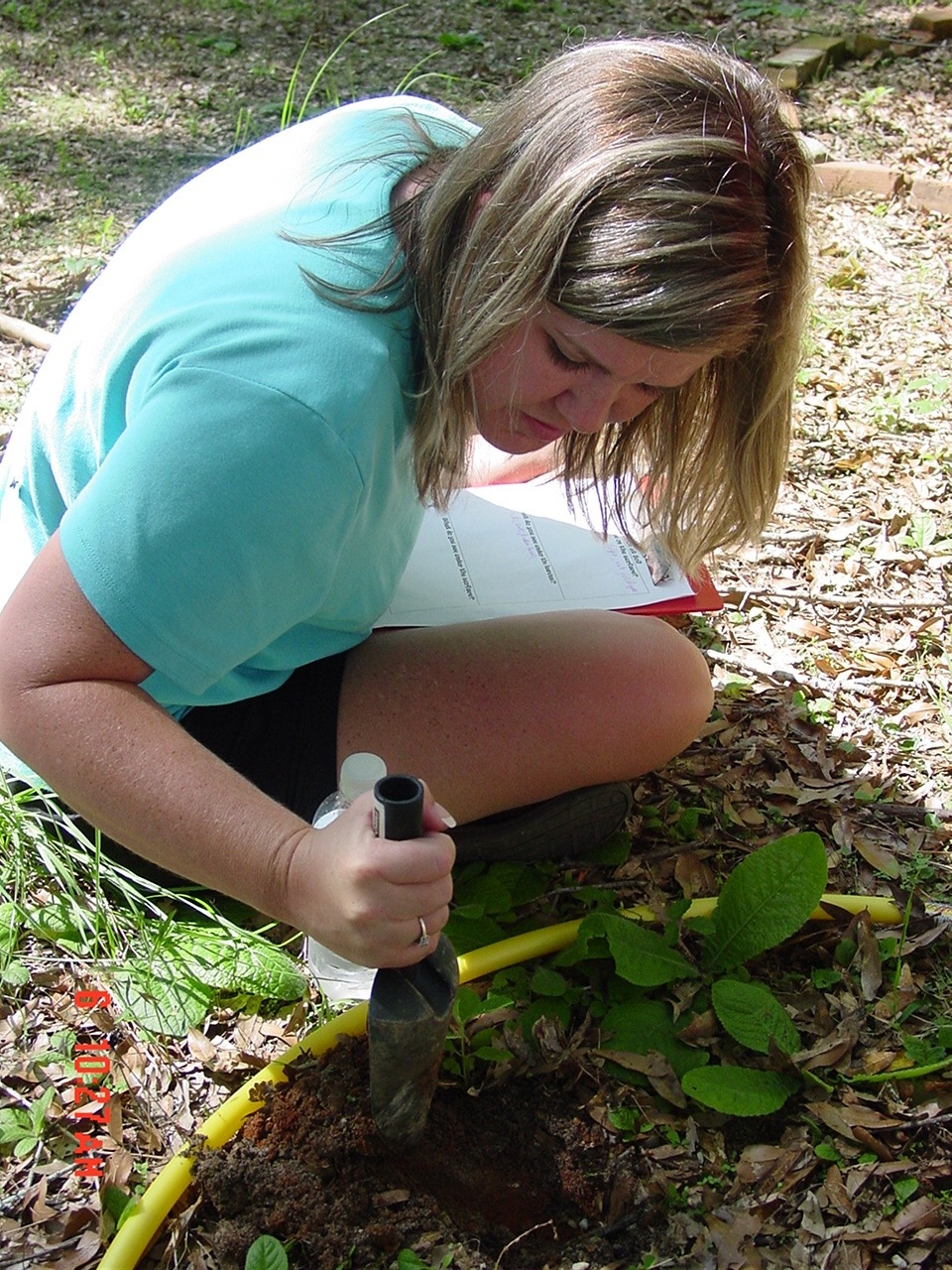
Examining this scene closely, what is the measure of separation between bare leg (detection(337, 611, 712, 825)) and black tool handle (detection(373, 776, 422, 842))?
565 millimetres

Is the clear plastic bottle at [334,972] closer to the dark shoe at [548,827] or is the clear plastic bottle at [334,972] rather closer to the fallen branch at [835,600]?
the dark shoe at [548,827]

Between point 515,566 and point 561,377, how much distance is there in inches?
31.8

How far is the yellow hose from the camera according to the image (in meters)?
1.36

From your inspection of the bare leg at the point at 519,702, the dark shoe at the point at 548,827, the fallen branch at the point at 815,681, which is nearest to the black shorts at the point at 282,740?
the bare leg at the point at 519,702

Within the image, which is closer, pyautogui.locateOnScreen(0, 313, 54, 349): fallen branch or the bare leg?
the bare leg

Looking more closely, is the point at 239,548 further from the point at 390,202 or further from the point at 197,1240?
the point at 197,1240

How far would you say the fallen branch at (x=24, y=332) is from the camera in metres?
2.86

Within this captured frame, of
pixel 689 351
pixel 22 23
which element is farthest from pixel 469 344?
pixel 22 23

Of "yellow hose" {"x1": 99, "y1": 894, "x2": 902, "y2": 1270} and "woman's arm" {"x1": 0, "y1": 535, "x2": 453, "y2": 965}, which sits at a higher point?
"woman's arm" {"x1": 0, "y1": 535, "x2": 453, "y2": 965}

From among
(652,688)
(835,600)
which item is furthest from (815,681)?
(652,688)

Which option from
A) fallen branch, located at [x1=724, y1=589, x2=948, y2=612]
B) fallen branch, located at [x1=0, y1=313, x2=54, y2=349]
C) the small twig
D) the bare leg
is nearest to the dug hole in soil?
the small twig

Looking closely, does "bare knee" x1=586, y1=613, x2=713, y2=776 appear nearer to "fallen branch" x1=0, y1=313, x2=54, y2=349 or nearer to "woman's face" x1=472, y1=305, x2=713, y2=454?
"woman's face" x1=472, y1=305, x2=713, y2=454

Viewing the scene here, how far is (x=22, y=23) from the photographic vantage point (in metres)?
4.27

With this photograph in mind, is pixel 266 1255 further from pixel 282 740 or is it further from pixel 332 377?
pixel 332 377
